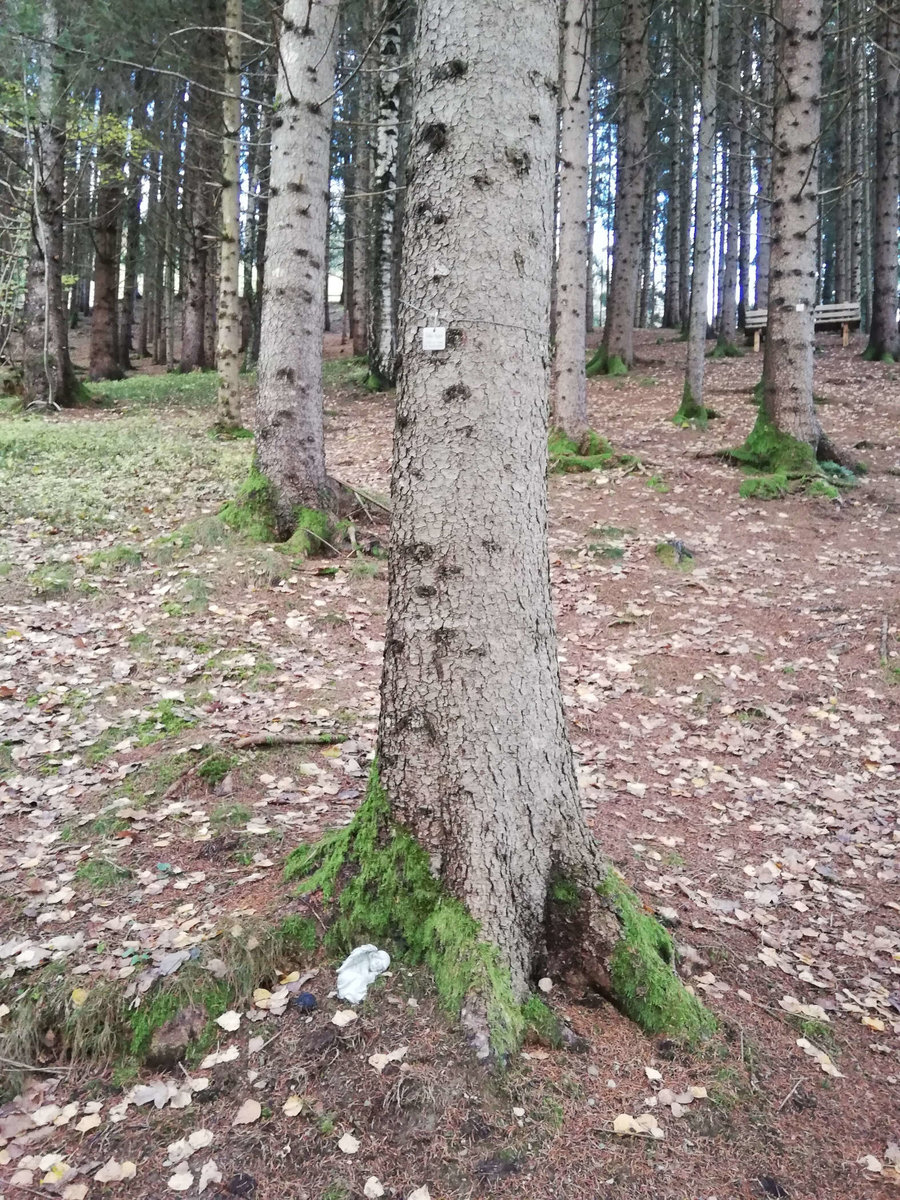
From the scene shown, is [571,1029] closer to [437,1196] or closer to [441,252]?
[437,1196]

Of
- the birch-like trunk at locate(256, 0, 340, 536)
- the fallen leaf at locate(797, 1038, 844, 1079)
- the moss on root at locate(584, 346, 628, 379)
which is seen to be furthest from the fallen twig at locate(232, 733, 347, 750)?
the moss on root at locate(584, 346, 628, 379)

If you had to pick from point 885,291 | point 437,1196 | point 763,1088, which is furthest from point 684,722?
point 885,291

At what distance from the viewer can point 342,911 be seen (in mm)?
2877

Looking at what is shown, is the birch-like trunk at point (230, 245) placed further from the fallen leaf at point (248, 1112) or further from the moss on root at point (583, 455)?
the fallen leaf at point (248, 1112)

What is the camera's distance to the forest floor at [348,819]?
2.35 metres

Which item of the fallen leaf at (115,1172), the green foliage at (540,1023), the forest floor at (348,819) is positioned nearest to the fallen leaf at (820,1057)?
the forest floor at (348,819)

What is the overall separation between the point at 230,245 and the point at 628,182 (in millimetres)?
8850

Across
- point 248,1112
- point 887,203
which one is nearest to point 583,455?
point 248,1112

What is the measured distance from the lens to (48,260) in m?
13.8

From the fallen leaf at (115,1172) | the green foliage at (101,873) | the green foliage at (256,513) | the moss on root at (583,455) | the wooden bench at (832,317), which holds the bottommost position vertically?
the fallen leaf at (115,1172)

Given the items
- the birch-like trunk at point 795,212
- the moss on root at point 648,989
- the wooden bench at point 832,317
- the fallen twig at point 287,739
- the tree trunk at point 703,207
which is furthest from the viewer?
the wooden bench at point 832,317

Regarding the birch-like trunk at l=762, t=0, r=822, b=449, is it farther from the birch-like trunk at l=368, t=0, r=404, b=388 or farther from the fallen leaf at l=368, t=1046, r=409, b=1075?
the fallen leaf at l=368, t=1046, r=409, b=1075

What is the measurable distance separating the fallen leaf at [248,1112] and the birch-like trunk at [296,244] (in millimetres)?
5636

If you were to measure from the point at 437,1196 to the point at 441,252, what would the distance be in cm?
271
